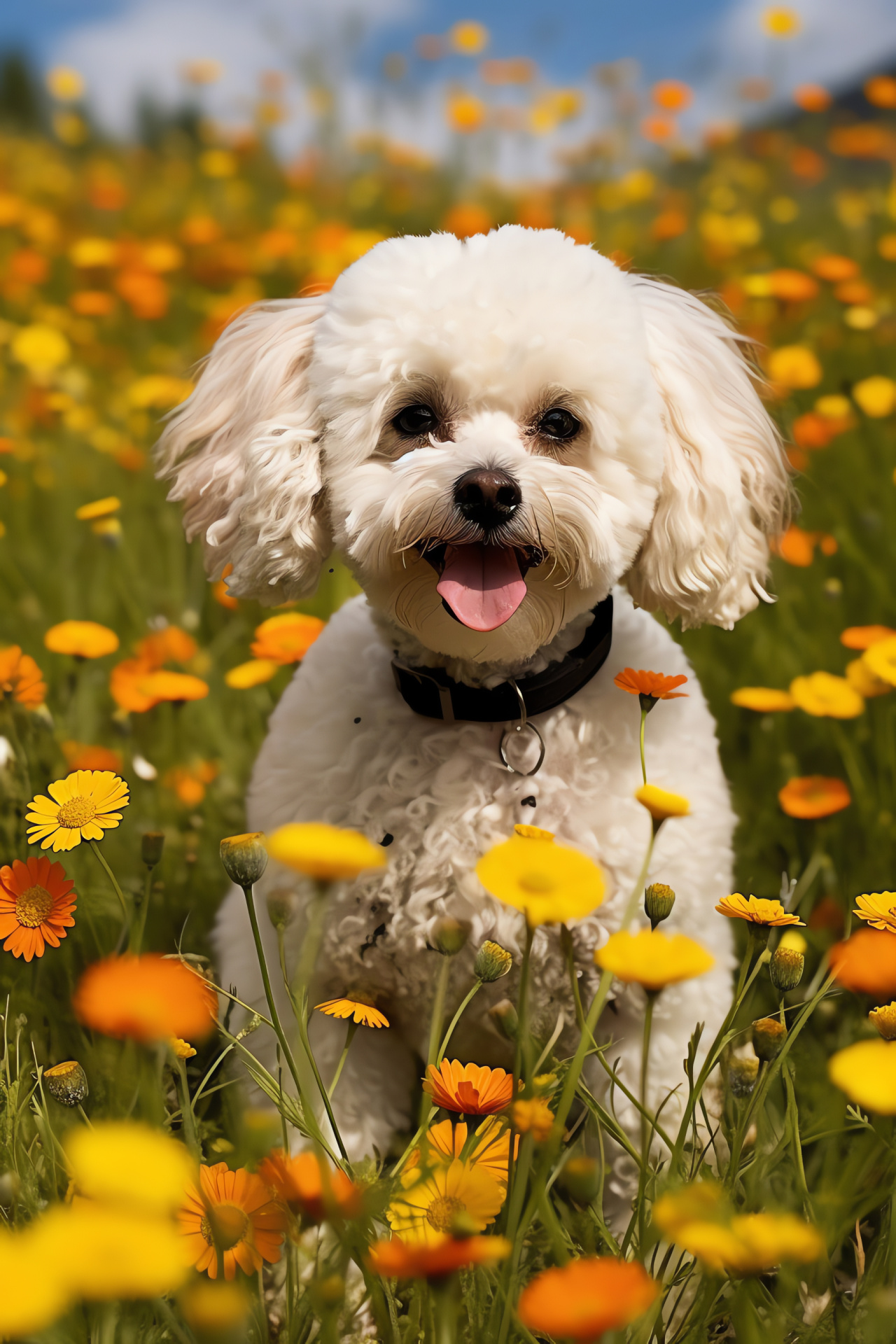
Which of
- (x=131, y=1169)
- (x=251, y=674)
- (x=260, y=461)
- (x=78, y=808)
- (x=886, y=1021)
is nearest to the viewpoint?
(x=131, y=1169)

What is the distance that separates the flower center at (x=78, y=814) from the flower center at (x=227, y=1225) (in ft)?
1.47

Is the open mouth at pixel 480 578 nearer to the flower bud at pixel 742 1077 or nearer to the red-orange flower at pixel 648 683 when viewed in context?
the red-orange flower at pixel 648 683

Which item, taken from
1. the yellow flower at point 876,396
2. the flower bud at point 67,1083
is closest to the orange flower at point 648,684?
the flower bud at point 67,1083

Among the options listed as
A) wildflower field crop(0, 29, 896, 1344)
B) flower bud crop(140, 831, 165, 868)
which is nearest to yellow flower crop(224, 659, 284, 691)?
wildflower field crop(0, 29, 896, 1344)

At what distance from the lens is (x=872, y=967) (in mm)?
954

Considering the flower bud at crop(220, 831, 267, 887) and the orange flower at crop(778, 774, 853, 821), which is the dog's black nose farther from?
the orange flower at crop(778, 774, 853, 821)

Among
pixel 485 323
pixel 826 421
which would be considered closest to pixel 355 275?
pixel 485 323

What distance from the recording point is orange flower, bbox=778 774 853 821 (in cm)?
189

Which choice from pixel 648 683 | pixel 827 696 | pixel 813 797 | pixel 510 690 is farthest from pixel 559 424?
pixel 813 797

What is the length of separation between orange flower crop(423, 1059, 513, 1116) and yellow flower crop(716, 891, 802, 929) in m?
0.30

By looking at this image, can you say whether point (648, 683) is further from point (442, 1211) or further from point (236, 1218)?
point (236, 1218)

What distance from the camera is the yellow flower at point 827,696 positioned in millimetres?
1867

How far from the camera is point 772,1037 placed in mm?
1139

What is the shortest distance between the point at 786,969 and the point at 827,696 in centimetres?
87
